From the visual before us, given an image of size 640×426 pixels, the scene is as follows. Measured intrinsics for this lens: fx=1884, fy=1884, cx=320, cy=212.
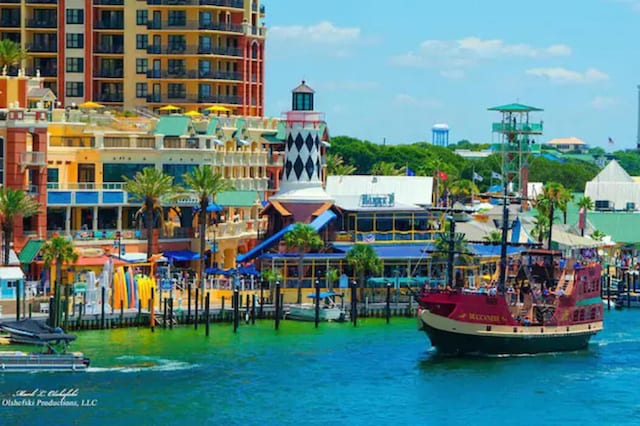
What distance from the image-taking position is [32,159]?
424 feet

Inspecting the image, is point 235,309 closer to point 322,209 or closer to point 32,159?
point 32,159

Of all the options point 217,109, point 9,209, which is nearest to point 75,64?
point 217,109

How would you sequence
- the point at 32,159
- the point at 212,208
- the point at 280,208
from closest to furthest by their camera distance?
the point at 32,159, the point at 280,208, the point at 212,208

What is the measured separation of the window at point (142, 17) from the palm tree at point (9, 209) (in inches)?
1610

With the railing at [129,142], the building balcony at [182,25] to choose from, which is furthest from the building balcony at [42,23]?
the railing at [129,142]

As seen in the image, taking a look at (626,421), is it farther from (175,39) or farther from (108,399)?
(175,39)

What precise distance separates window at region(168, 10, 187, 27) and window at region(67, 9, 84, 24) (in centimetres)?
764

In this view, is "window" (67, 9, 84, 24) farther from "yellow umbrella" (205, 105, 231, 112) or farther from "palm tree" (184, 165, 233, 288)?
"palm tree" (184, 165, 233, 288)

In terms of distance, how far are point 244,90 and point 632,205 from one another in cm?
4841

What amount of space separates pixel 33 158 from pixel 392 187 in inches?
1171

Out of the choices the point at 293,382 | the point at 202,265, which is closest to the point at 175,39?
the point at 202,265

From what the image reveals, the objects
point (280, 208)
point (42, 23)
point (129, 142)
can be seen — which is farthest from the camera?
point (42, 23)

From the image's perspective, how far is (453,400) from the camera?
323ft

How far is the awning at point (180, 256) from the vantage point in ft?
453
